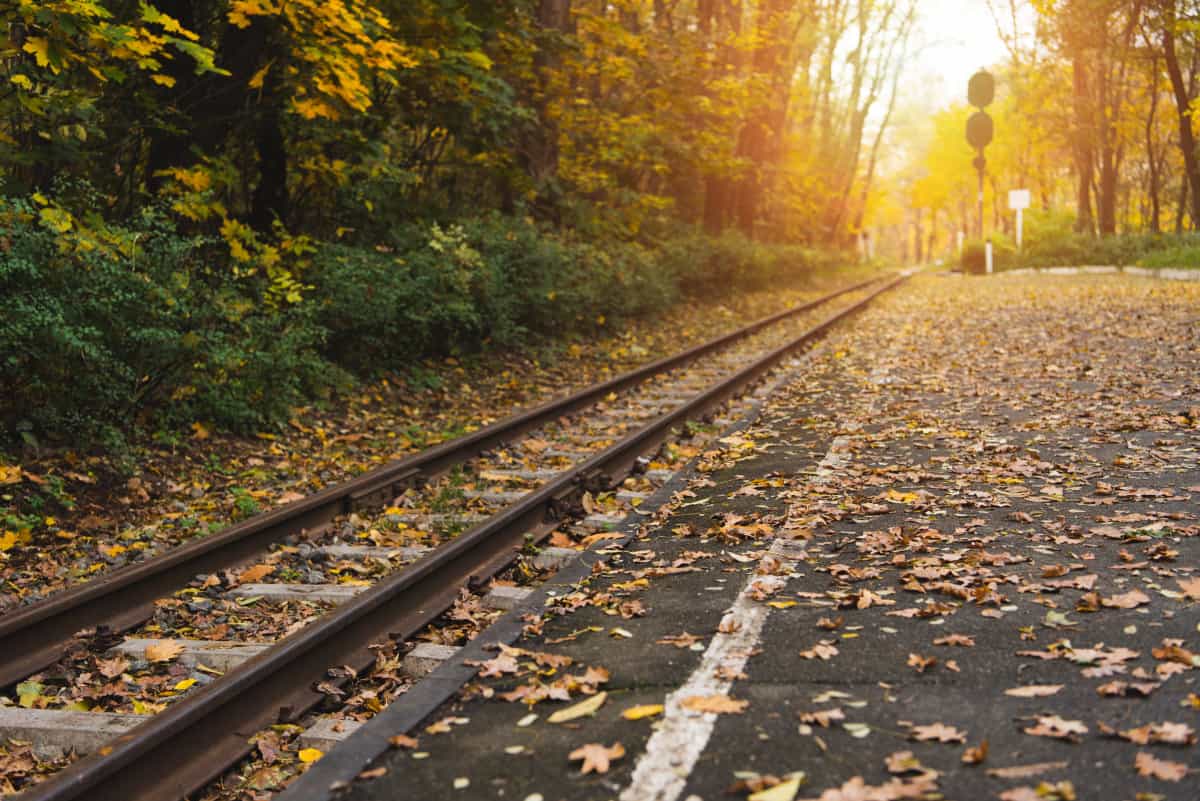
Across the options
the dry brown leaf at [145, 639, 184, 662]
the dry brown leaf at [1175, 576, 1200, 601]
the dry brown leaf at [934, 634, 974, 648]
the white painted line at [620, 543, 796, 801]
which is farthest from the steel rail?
the dry brown leaf at [1175, 576, 1200, 601]

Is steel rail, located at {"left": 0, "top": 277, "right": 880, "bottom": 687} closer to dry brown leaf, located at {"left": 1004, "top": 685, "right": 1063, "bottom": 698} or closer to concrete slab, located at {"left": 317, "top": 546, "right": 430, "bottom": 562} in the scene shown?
concrete slab, located at {"left": 317, "top": 546, "right": 430, "bottom": 562}

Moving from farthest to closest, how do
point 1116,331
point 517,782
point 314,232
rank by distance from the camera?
point 1116,331
point 314,232
point 517,782

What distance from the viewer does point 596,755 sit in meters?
3.68

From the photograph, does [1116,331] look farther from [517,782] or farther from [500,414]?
[517,782]

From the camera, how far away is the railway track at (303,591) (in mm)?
4012

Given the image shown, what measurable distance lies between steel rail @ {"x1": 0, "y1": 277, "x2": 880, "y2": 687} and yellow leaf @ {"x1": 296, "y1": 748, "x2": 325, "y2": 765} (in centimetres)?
156

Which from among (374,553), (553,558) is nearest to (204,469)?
(374,553)

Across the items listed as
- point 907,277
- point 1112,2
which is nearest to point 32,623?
point 1112,2

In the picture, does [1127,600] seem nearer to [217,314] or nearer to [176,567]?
[176,567]

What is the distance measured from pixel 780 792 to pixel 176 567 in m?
3.95

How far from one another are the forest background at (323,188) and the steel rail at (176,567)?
2121 millimetres

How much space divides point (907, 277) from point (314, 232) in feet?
127

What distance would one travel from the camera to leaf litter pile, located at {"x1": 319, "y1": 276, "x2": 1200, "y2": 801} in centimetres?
355

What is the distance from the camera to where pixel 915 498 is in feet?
23.4
